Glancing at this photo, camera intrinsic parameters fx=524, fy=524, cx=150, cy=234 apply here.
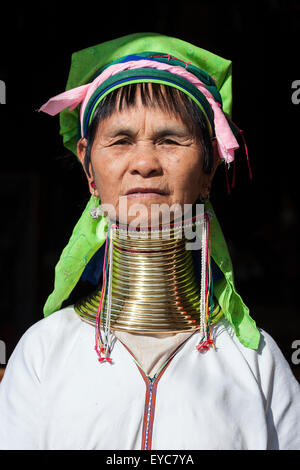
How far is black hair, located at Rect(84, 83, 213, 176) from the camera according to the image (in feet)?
6.25

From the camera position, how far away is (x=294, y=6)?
4.33 metres

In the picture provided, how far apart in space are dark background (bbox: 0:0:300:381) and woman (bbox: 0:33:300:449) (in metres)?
1.86

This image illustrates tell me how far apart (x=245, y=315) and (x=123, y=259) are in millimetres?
504

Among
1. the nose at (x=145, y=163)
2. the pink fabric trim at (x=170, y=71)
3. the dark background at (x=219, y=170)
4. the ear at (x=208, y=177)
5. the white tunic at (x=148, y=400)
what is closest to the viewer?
the white tunic at (x=148, y=400)

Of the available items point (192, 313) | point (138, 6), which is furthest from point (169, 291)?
point (138, 6)

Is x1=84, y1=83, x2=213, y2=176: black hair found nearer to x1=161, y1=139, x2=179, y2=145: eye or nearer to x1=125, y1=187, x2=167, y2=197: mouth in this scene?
x1=161, y1=139, x2=179, y2=145: eye

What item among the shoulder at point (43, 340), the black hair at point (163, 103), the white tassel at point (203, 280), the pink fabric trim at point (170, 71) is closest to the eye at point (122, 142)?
the black hair at point (163, 103)

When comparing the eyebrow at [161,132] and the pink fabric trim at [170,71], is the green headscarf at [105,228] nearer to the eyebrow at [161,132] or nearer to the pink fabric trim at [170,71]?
the pink fabric trim at [170,71]

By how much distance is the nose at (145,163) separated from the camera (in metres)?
1.83

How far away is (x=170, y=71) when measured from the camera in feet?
6.40

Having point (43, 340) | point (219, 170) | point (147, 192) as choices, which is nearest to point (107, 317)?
point (43, 340)

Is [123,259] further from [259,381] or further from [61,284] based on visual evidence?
[259,381]

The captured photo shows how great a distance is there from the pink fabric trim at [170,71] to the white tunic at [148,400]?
72 centimetres

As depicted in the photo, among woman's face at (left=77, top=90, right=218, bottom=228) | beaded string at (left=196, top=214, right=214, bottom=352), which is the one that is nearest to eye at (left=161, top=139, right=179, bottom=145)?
woman's face at (left=77, top=90, right=218, bottom=228)
